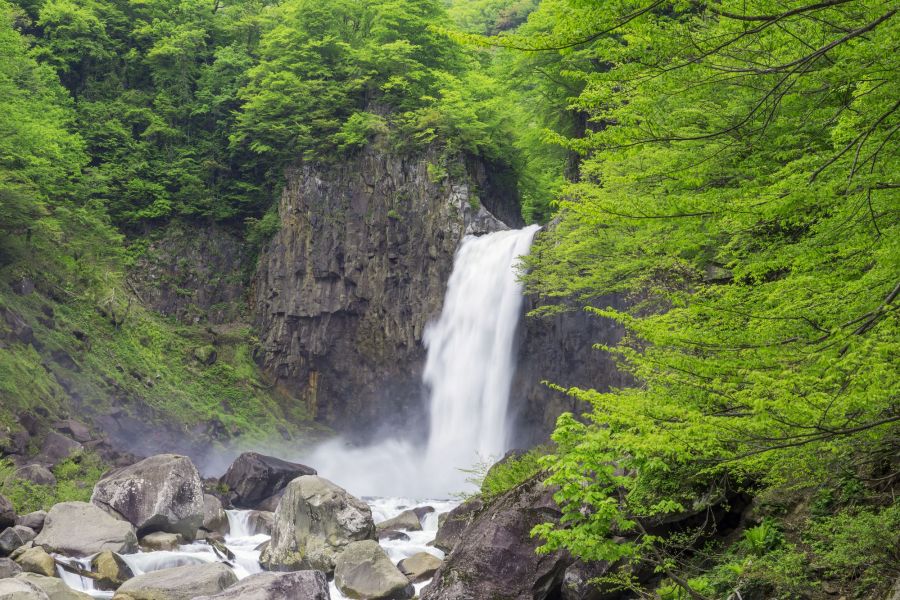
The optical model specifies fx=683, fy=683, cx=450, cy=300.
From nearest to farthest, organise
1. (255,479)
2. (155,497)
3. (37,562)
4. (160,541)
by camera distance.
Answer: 1. (37,562)
2. (160,541)
3. (155,497)
4. (255,479)

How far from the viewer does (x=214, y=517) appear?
54.3 feet

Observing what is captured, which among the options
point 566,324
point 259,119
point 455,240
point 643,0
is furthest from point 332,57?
point 643,0

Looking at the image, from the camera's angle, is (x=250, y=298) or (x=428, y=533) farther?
(x=250, y=298)

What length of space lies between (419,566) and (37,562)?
6.72 metres

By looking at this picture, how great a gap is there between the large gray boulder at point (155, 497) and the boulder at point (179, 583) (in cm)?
357

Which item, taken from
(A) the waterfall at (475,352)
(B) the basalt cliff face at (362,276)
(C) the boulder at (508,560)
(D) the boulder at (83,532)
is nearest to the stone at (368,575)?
(C) the boulder at (508,560)

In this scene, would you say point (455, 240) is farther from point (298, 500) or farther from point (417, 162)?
point (298, 500)

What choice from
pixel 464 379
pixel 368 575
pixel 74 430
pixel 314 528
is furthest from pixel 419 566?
pixel 74 430

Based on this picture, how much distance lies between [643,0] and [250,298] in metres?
29.3

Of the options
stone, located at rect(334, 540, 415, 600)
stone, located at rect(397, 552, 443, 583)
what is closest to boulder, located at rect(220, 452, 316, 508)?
stone, located at rect(334, 540, 415, 600)

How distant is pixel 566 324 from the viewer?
2017cm

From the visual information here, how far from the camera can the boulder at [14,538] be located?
12508 millimetres

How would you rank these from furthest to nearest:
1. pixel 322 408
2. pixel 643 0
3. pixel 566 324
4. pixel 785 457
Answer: pixel 322 408
pixel 566 324
pixel 785 457
pixel 643 0

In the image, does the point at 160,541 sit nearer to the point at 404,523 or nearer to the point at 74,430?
the point at 404,523
